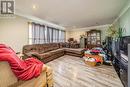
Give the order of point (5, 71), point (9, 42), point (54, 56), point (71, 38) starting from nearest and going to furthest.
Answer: point (5, 71) < point (9, 42) < point (54, 56) < point (71, 38)

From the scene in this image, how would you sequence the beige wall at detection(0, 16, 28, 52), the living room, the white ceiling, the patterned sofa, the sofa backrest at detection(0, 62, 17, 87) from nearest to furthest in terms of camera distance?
the sofa backrest at detection(0, 62, 17, 87), the living room, the white ceiling, the beige wall at detection(0, 16, 28, 52), the patterned sofa

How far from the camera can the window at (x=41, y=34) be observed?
4.94 m

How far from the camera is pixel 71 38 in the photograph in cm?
981

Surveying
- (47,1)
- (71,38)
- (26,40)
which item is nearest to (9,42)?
(26,40)

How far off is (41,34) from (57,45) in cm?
158

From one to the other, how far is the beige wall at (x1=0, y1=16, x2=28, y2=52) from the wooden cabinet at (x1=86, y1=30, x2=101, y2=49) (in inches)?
241

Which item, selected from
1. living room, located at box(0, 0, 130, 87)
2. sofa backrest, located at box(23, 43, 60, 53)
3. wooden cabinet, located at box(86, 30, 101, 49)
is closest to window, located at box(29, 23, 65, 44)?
living room, located at box(0, 0, 130, 87)

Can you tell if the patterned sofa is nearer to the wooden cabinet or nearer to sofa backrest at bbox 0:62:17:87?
sofa backrest at bbox 0:62:17:87

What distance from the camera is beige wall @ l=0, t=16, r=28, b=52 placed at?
3.56m

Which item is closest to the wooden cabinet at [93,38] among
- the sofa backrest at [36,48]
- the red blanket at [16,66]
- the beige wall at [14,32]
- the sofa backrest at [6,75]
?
the sofa backrest at [36,48]

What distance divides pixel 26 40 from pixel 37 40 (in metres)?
0.91

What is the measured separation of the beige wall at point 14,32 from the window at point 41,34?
407 millimetres

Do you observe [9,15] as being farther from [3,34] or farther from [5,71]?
[5,71]

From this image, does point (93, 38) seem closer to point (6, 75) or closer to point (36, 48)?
point (36, 48)
